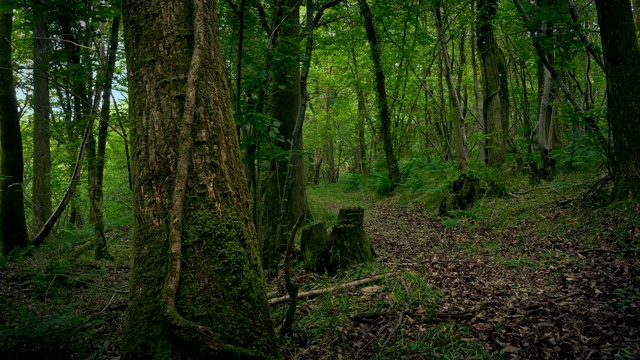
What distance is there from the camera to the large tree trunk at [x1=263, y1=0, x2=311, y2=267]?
496 centimetres

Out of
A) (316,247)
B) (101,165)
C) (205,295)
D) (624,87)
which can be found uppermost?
(624,87)

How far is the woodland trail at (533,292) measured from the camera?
2932mm

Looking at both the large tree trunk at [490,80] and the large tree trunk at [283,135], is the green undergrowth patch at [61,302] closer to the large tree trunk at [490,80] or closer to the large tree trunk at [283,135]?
the large tree trunk at [283,135]

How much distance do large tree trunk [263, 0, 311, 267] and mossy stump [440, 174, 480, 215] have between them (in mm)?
3382

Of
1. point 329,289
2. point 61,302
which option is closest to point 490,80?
point 329,289

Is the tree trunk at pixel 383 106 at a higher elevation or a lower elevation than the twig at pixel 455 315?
higher

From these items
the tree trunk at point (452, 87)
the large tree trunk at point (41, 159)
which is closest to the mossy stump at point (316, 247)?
the tree trunk at point (452, 87)

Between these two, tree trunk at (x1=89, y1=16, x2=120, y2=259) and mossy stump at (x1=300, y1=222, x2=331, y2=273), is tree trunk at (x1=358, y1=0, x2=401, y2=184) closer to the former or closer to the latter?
mossy stump at (x1=300, y1=222, x2=331, y2=273)

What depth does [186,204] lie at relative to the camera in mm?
2223

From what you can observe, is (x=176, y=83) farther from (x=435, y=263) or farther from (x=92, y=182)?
(x=92, y=182)

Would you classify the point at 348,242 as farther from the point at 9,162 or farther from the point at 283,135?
the point at 9,162

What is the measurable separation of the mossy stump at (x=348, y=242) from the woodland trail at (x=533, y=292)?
41 centimetres

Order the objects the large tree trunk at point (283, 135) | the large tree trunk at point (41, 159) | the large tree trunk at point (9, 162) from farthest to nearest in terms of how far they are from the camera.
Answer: the large tree trunk at point (41, 159) → the large tree trunk at point (9, 162) → the large tree trunk at point (283, 135)

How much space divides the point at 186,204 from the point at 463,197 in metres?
8.12
